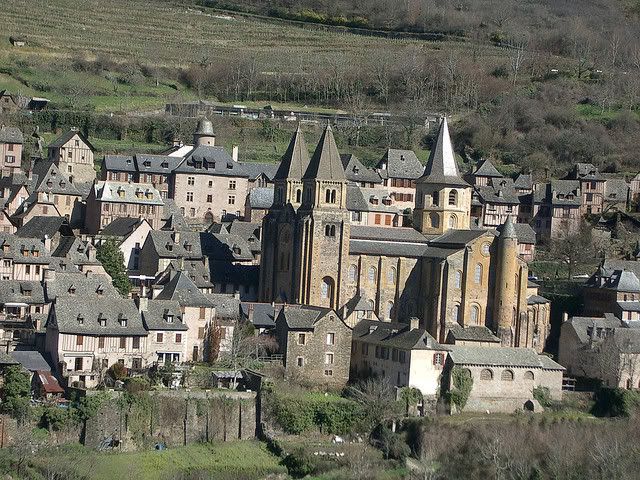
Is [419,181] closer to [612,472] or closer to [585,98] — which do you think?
[612,472]

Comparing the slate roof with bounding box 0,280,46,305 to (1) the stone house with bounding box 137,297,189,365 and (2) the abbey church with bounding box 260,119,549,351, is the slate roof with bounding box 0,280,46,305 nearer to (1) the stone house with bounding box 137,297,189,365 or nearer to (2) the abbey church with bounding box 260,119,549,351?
(1) the stone house with bounding box 137,297,189,365

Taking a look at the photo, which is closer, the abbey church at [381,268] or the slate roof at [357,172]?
the abbey church at [381,268]

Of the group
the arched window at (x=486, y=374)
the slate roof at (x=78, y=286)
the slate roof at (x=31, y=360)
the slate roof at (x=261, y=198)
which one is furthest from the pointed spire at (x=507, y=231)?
the slate roof at (x=31, y=360)

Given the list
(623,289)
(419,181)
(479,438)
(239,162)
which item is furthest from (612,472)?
(239,162)

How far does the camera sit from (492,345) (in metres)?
98.3

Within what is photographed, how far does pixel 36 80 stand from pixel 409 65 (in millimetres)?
32877

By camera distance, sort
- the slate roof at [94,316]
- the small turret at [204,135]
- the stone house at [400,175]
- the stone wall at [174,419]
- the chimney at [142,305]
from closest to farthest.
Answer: the stone wall at [174,419], the slate roof at [94,316], the chimney at [142,305], the stone house at [400,175], the small turret at [204,135]

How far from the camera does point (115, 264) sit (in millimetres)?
100688

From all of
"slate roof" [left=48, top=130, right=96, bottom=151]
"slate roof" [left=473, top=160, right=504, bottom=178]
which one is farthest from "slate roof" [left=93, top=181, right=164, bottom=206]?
"slate roof" [left=473, top=160, right=504, bottom=178]

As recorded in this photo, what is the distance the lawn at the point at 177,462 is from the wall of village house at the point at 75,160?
39089mm

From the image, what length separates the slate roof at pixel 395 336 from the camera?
91688mm

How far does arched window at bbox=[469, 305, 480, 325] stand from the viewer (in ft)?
334

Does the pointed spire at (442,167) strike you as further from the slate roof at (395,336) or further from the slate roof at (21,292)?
the slate roof at (21,292)

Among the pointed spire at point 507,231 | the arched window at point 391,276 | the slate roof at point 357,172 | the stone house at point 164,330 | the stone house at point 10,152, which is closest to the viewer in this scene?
the stone house at point 164,330
